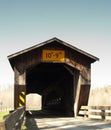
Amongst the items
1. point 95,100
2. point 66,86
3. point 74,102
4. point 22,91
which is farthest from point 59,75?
point 95,100

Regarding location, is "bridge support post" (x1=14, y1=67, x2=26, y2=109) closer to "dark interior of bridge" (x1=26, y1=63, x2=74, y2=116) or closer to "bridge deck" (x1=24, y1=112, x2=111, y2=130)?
"dark interior of bridge" (x1=26, y1=63, x2=74, y2=116)

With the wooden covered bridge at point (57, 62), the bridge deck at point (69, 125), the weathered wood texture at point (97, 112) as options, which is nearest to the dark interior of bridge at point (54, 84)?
the wooden covered bridge at point (57, 62)

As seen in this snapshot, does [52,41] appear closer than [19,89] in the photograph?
No

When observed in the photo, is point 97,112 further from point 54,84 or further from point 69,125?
point 54,84

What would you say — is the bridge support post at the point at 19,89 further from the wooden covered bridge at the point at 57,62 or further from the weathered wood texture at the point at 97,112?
the weathered wood texture at the point at 97,112

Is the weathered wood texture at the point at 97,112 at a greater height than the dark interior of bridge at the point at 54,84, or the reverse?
the dark interior of bridge at the point at 54,84

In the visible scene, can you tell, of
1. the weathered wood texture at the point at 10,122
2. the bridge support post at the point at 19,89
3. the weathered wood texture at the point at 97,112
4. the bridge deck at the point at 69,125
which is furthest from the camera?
the bridge support post at the point at 19,89

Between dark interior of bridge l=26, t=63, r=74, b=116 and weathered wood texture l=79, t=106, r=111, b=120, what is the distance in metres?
2.81

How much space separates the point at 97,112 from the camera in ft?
64.6

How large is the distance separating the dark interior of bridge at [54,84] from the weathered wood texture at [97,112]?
281 cm

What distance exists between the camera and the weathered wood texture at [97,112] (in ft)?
55.7

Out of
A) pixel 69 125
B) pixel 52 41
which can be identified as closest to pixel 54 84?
pixel 52 41

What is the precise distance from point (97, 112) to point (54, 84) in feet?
31.7

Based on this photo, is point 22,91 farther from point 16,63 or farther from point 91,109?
point 91,109
